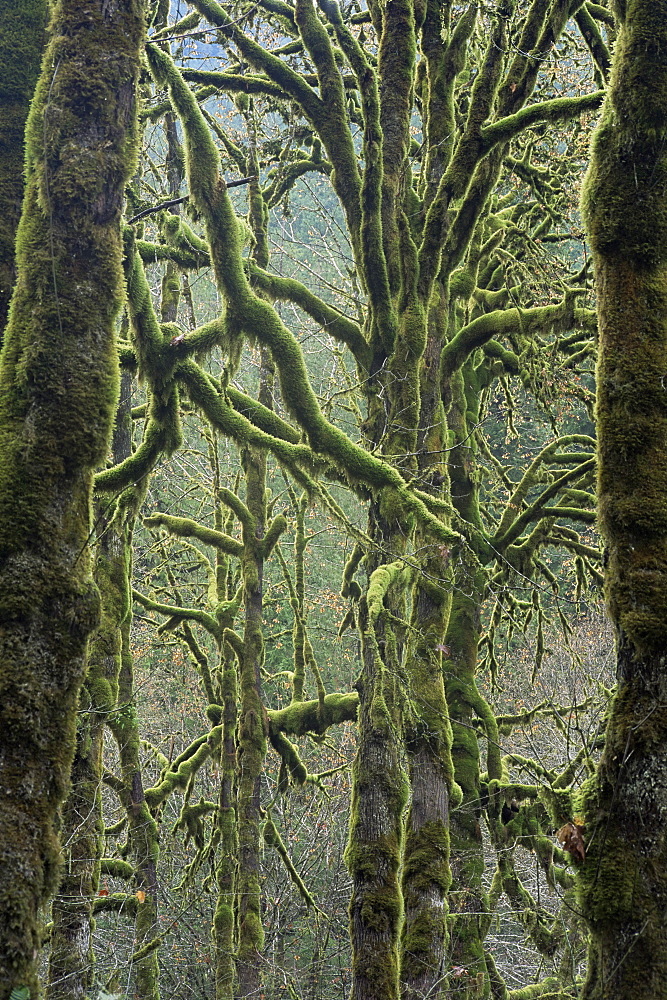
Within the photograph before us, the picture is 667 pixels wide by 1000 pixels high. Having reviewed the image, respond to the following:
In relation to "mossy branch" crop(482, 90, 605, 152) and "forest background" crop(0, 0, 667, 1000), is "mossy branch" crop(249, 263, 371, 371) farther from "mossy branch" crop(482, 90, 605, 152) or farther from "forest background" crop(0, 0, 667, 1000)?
"mossy branch" crop(482, 90, 605, 152)

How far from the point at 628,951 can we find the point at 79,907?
4492mm

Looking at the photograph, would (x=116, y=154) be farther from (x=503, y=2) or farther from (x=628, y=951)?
(x=503, y=2)

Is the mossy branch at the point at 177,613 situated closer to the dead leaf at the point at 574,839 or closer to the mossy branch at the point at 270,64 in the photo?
the mossy branch at the point at 270,64

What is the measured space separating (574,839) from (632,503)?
113 cm

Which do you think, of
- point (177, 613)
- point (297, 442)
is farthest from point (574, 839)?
point (177, 613)

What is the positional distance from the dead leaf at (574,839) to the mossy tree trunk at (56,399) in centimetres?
165

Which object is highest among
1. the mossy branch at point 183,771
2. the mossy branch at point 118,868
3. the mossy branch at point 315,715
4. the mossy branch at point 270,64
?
the mossy branch at point 270,64

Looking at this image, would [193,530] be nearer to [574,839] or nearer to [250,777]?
[250,777]

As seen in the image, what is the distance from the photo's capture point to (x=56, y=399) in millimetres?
3203

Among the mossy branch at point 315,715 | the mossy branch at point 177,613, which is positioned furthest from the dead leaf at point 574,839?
the mossy branch at point 177,613

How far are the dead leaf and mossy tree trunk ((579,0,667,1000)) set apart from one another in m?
0.03

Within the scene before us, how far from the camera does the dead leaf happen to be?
2.88 m

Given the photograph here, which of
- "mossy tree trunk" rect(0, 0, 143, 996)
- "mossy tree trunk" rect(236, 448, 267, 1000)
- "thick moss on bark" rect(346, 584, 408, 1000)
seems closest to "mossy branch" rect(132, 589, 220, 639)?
"mossy tree trunk" rect(236, 448, 267, 1000)

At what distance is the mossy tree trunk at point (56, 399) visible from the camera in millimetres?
2857
